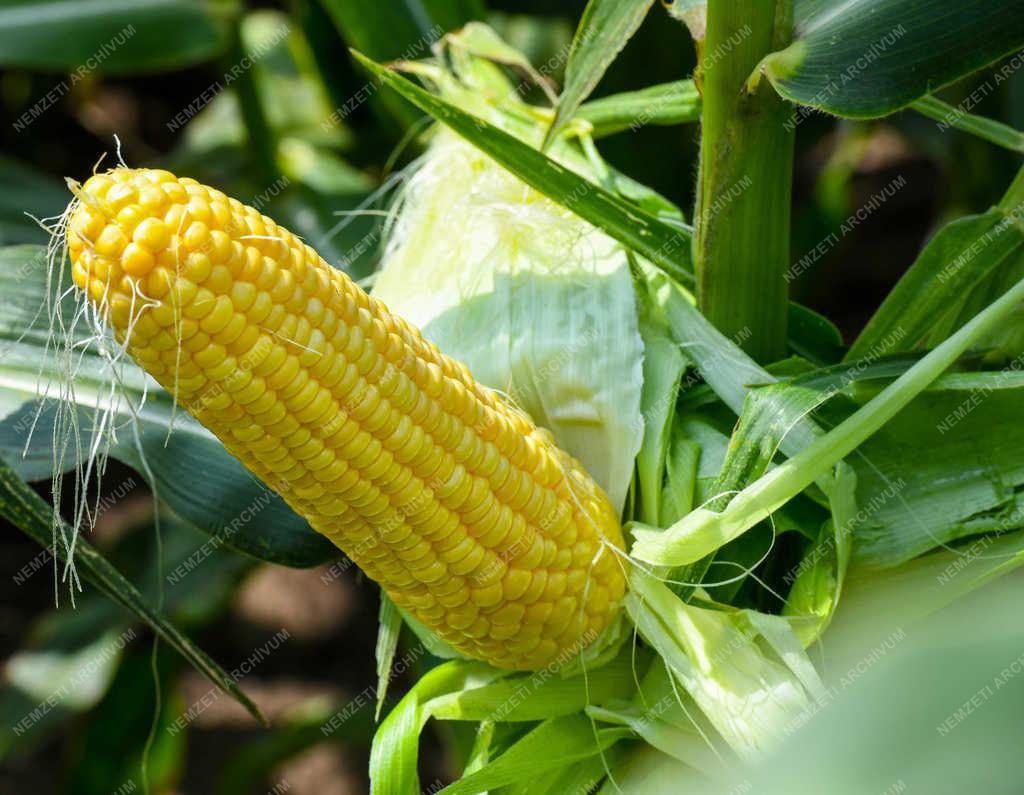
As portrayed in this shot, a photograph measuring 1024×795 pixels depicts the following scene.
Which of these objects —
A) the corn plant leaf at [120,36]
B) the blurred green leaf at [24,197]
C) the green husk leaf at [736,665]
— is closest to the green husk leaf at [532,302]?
the green husk leaf at [736,665]

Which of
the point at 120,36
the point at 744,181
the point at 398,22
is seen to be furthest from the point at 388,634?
the point at 120,36

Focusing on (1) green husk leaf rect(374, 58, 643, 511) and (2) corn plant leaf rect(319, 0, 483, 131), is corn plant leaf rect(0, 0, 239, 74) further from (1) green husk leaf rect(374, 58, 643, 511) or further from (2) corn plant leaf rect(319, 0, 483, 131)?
(1) green husk leaf rect(374, 58, 643, 511)

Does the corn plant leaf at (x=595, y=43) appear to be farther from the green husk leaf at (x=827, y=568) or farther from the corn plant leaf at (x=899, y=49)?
the green husk leaf at (x=827, y=568)

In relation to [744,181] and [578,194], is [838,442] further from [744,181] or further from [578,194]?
[578,194]

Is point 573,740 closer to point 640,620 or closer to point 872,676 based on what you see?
point 640,620

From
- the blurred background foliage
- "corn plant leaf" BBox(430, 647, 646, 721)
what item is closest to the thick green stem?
"corn plant leaf" BBox(430, 647, 646, 721)

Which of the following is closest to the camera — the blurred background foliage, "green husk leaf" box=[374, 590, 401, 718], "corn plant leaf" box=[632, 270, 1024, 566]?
"corn plant leaf" box=[632, 270, 1024, 566]
